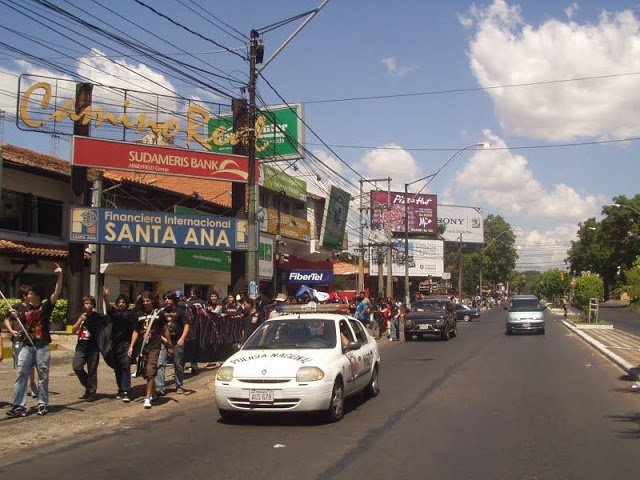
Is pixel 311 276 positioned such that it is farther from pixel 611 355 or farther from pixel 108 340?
pixel 108 340

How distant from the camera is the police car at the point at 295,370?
938cm

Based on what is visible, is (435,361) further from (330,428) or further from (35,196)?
(35,196)

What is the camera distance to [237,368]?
970 centimetres

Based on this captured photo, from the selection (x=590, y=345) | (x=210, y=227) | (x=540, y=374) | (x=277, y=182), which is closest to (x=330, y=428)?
(x=540, y=374)

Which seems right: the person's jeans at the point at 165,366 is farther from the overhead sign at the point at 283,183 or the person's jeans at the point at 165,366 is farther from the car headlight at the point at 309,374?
the overhead sign at the point at 283,183

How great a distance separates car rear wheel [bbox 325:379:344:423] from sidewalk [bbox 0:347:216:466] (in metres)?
2.64

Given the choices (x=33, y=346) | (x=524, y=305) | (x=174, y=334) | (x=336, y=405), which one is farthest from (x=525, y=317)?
(x=33, y=346)

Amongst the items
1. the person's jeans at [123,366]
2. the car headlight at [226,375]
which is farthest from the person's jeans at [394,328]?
the car headlight at [226,375]

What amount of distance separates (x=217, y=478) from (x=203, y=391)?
6.71 metres

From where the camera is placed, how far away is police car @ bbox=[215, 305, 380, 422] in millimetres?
9375

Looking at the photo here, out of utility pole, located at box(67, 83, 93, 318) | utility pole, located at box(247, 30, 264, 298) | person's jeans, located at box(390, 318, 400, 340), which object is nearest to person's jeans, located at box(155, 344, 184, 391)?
utility pole, located at box(247, 30, 264, 298)

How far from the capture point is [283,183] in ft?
132

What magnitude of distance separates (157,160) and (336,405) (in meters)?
13.2

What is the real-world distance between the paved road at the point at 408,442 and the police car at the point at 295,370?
34 centimetres
